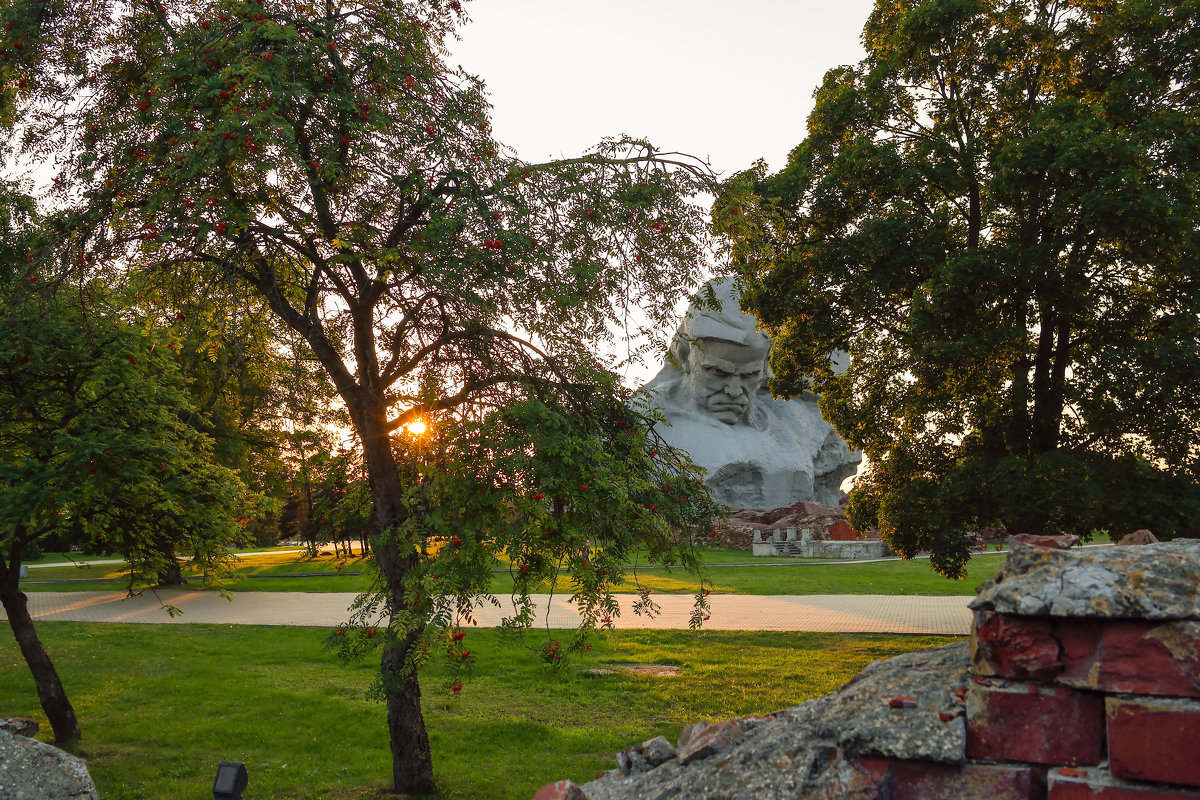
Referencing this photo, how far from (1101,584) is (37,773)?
543 cm

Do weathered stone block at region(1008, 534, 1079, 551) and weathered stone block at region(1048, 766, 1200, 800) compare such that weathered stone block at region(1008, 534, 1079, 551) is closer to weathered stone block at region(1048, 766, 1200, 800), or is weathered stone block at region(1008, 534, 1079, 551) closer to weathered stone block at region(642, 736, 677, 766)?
weathered stone block at region(1048, 766, 1200, 800)

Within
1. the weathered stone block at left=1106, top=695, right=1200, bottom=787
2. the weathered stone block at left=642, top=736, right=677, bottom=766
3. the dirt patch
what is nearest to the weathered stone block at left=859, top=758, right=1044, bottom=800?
the weathered stone block at left=1106, top=695, right=1200, bottom=787

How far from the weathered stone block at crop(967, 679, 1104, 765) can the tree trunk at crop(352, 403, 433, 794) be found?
4668 mm

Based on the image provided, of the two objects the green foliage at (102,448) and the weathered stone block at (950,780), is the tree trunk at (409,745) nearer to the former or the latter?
the green foliage at (102,448)

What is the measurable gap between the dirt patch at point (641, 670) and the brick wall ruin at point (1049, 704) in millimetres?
8842

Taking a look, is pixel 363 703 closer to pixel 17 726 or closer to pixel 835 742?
pixel 17 726

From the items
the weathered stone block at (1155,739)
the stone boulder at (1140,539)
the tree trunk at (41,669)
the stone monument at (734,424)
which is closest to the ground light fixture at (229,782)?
the weathered stone block at (1155,739)

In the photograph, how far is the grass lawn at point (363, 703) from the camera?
7.58 metres

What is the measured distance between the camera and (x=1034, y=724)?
2.55 meters

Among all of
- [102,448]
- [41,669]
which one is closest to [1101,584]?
[102,448]

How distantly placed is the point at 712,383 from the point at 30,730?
117 feet

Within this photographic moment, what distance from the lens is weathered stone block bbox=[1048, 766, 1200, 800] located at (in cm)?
232

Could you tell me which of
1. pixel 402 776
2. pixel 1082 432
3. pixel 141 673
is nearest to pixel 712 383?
pixel 1082 432

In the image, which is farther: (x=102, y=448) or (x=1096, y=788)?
(x=102, y=448)
